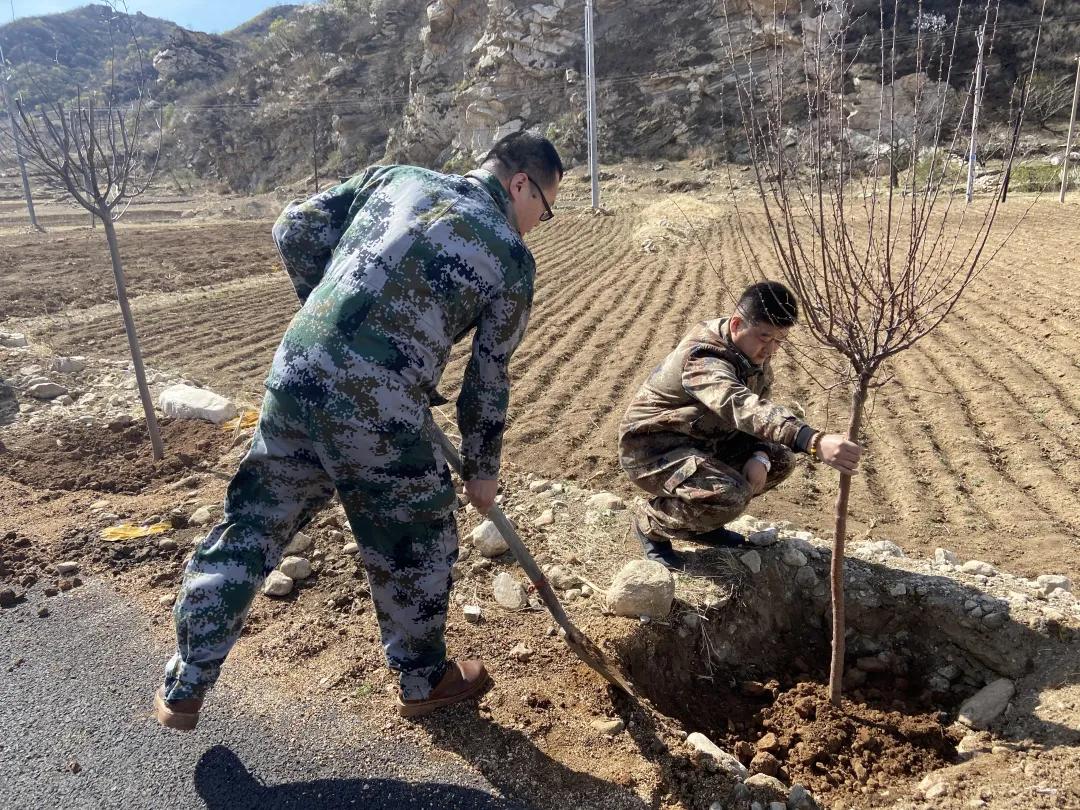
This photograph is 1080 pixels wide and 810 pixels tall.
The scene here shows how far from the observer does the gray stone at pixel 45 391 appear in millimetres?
5559

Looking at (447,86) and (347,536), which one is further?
(447,86)

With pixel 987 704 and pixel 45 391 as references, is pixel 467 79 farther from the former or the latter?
pixel 987 704

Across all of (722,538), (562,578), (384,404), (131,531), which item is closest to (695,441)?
(722,538)

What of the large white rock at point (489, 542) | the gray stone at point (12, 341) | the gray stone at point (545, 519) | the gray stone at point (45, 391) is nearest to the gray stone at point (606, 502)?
the gray stone at point (545, 519)

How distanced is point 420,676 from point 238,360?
18.4 ft

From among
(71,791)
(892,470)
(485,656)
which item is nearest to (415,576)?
(485,656)

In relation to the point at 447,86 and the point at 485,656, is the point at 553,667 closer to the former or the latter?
the point at 485,656

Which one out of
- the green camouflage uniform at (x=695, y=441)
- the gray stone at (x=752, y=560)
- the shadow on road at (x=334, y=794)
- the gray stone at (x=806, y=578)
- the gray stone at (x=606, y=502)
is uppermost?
the green camouflage uniform at (x=695, y=441)

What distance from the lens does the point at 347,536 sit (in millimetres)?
3264

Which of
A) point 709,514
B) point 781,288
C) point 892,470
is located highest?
point 781,288

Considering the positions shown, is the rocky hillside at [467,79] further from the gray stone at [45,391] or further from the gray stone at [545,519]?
the gray stone at [545,519]

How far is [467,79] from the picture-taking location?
1272 inches

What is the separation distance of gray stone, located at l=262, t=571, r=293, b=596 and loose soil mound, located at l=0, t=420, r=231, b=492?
1.63 metres

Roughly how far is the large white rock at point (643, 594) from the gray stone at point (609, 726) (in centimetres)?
50
